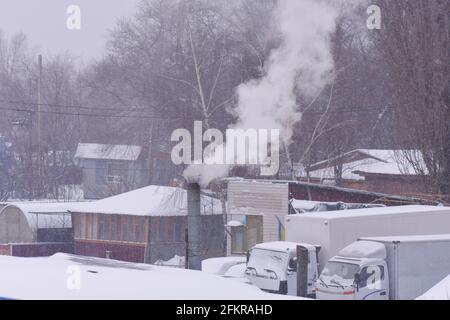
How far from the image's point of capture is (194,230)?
21.6m

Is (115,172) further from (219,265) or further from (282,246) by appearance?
(282,246)

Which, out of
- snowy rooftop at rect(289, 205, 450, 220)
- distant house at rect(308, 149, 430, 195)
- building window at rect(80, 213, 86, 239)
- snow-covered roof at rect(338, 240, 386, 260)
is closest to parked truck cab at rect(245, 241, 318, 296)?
snowy rooftop at rect(289, 205, 450, 220)

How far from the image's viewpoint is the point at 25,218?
32031 millimetres

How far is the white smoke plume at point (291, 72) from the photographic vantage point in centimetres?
2808

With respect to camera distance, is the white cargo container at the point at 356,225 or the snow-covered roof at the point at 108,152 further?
the snow-covered roof at the point at 108,152

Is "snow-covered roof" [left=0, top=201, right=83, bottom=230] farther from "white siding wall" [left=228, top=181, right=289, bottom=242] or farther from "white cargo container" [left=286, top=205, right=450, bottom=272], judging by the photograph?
"white cargo container" [left=286, top=205, right=450, bottom=272]

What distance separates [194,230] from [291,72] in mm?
10662

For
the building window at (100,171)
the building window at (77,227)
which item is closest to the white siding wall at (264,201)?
the building window at (77,227)

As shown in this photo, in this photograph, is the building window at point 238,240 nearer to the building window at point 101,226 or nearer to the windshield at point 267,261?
the building window at point 101,226

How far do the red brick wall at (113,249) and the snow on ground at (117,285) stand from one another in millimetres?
18990

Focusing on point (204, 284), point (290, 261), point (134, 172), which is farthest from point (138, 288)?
point (134, 172)

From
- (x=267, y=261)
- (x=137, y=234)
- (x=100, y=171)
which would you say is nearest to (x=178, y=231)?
(x=137, y=234)

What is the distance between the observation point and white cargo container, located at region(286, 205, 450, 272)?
1894cm
